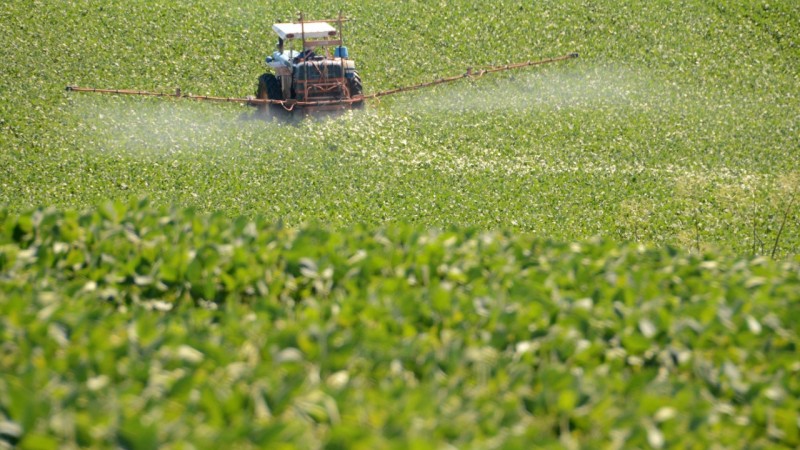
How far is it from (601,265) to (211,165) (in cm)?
1355

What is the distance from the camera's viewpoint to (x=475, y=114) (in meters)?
24.3

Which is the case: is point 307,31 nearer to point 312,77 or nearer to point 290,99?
point 312,77

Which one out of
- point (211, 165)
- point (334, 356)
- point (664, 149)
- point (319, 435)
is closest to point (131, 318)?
point (334, 356)

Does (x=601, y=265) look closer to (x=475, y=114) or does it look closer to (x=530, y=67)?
(x=475, y=114)

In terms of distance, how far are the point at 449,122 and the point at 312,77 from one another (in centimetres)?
A: 334

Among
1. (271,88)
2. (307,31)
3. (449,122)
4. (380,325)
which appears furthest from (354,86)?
(380,325)

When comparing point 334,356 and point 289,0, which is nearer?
point 334,356

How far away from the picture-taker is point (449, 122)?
23656 millimetres

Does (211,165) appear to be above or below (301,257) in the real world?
below

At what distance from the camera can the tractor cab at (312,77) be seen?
76.7ft

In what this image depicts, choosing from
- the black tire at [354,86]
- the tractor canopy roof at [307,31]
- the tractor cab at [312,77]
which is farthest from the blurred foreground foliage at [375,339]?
the tractor canopy roof at [307,31]

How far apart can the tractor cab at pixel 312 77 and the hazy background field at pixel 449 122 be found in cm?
73

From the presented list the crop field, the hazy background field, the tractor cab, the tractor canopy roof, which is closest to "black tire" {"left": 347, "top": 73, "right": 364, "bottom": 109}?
the tractor cab

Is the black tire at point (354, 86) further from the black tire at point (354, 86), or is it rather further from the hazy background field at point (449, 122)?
the hazy background field at point (449, 122)
